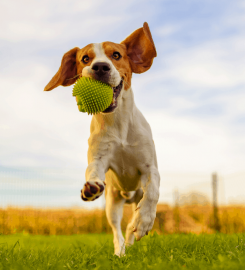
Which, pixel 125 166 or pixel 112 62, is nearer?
pixel 112 62

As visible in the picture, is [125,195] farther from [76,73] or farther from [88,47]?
[88,47]

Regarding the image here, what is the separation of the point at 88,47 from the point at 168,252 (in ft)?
8.13

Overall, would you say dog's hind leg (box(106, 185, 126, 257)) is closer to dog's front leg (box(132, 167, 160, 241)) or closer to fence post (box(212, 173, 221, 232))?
dog's front leg (box(132, 167, 160, 241))

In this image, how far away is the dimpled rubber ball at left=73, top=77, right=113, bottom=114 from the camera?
10.4 feet

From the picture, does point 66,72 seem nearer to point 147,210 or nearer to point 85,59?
point 85,59

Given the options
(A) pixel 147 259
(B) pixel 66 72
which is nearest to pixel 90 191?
(A) pixel 147 259

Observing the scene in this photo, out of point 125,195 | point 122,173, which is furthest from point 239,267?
point 125,195

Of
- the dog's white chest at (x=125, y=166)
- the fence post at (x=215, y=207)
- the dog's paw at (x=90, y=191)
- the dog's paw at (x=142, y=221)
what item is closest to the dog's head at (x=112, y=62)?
the dog's white chest at (x=125, y=166)

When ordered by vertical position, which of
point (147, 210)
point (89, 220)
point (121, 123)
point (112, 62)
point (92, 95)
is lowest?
point (89, 220)

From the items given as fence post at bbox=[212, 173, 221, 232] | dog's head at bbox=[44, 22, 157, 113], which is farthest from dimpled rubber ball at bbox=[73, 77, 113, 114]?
fence post at bbox=[212, 173, 221, 232]

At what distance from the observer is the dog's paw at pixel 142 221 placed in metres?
3.07

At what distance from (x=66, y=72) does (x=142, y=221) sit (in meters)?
2.07

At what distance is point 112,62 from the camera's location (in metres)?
3.45

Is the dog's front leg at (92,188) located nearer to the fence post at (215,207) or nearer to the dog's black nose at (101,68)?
the dog's black nose at (101,68)
